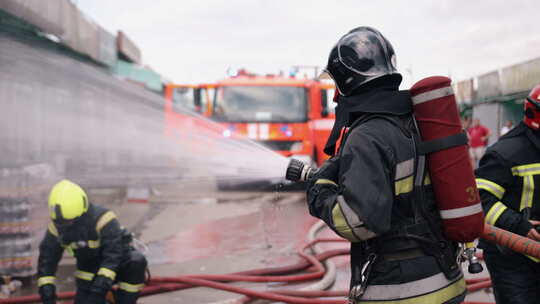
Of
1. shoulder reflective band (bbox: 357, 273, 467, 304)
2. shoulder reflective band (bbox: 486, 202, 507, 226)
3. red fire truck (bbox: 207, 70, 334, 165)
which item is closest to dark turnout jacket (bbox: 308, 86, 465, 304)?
shoulder reflective band (bbox: 357, 273, 467, 304)

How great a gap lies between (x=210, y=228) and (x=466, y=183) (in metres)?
6.22

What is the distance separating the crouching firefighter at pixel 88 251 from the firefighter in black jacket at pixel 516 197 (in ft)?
8.68

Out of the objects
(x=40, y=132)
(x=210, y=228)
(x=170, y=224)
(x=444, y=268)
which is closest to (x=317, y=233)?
(x=210, y=228)

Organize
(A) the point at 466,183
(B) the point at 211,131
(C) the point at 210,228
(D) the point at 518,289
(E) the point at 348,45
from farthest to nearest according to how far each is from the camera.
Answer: (B) the point at 211,131
(C) the point at 210,228
(D) the point at 518,289
(E) the point at 348,45
(A) the point at 466,183

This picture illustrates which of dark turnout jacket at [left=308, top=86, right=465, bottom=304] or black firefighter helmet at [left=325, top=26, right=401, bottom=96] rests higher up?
black firefighter helmet at [left=325, top=26, right=401, bottom=96]

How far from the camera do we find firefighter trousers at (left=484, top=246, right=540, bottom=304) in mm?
2707

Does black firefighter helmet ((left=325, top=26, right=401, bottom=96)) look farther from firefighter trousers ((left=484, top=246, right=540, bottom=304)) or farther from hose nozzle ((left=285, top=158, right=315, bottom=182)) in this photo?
firefighter trousers ((left=484, top=246, right=540, bottom=304))

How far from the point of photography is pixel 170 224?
8234 millimetres

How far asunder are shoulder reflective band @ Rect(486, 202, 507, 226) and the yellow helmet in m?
2.83

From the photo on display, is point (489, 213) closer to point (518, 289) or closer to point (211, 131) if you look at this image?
point (518, 289)

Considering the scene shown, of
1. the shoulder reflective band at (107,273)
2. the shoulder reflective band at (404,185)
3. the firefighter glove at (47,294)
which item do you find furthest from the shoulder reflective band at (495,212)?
the firefighter glove at (47,294)

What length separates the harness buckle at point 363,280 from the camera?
1931 mm

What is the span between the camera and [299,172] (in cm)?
220

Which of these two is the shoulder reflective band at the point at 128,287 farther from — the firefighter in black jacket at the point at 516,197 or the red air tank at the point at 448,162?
the red air tank at the point at 448,162
